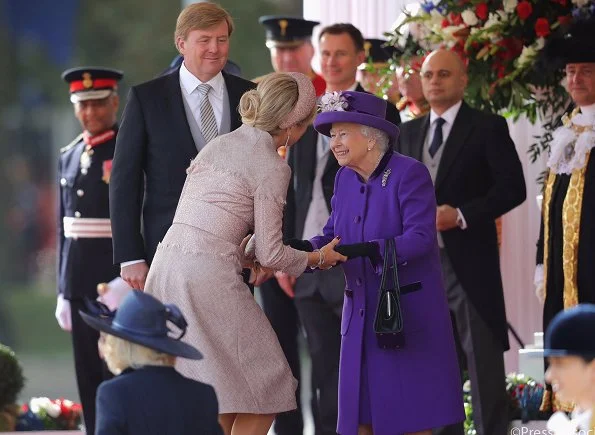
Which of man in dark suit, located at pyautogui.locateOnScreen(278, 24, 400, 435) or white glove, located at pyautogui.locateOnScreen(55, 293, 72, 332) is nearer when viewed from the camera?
man in dark suit, located at pyautogui.locateOnScreen(278, 24, 400, 435)

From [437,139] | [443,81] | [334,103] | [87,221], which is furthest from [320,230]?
[334,103]

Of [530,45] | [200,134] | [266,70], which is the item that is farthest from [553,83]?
[266,70]

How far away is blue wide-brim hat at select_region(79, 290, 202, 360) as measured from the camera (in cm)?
571

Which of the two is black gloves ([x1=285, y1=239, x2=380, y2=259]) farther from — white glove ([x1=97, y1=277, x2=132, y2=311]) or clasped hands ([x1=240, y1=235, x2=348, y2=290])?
white glove ([x1=97, y1=277, x2=132, y2=311])

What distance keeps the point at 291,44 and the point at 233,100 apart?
8.54 ft

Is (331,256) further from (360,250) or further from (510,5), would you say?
(510,5)

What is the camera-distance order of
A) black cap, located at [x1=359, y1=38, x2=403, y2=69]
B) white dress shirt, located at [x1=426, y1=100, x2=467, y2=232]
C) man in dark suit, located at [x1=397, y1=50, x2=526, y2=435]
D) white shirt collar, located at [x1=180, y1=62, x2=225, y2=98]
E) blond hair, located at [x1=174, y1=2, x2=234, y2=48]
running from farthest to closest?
1. black cap, located at [x1=359, y1=38, x2=403, y2=69]
2. white dress shirt, located at [x1=426, y1=100, x2=467, y2=232]
3. man in dark suit, located at [x1=397, y1=50, x2=526, y2=435]
4. white shirt collar, located at [x1=180, y1=62, x2=225, y2=98]
5. blond hair, located at [x1=174, y1=2, x2=234, y2=48]

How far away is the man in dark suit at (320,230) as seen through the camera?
8.96 m

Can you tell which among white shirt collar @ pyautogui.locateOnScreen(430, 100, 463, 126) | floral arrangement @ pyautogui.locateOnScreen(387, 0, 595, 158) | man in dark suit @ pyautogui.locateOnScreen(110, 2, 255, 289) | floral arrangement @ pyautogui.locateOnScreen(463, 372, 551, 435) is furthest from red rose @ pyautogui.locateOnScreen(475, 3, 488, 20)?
man in dark suit @ pyautogui.locateOnScreen(110, 2, 255, 289)

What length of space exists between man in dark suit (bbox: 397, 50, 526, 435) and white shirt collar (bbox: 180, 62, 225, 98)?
55.2 inches

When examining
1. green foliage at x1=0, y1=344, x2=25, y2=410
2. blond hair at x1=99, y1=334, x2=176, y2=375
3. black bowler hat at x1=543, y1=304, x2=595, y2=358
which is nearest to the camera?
black bowler hat at x1=543, y1=304, x2=595, y2=358

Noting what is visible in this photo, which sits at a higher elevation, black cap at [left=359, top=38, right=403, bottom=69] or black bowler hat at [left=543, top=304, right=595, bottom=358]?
black cap at [left=359, top=38, right=403, bottom=69]

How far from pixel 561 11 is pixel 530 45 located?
0.73 ft

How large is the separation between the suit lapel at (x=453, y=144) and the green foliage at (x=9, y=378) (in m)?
2.64
